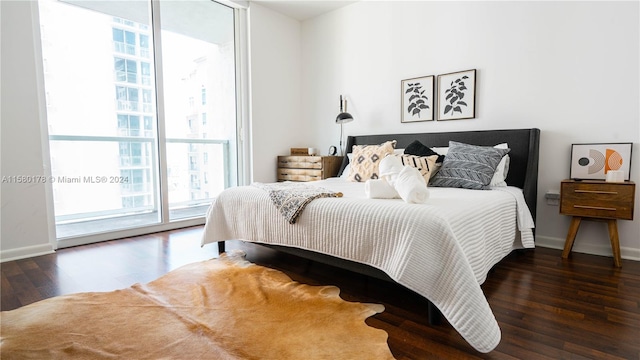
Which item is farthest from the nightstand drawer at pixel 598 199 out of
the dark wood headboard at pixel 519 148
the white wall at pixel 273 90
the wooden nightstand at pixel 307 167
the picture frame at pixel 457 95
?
the white wall at pixel 273 90

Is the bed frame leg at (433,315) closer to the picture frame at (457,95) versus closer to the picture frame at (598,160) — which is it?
the picture frame at (598,160)

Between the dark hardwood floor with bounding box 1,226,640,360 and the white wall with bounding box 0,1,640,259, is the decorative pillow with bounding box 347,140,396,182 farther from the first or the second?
the dark hardwood floor with bounding box 1,226,640,360

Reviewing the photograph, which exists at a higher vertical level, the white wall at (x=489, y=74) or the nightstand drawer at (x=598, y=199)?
the white wall at (x=489, y=74)

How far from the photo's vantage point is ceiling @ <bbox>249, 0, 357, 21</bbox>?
4.09 meters

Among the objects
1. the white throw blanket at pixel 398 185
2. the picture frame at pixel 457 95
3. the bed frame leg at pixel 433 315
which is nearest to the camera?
the bed frame leg at pixel 433 315

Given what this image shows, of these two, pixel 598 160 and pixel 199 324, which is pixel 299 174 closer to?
pixel 199 324

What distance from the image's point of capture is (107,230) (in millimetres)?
3230

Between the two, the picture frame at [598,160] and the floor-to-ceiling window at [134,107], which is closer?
the picture frame at [598,160]

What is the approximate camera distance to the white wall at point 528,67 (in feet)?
8.41

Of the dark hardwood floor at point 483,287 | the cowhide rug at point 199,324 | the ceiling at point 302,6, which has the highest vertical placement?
the ceiling at point 302,6

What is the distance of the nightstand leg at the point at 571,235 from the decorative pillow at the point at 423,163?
1111 mm

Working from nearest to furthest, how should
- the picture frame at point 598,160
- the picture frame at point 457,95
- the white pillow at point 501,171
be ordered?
the picture frame at point 598,160 → the white pillow at point 501,171 → the picture frame at point 457,95

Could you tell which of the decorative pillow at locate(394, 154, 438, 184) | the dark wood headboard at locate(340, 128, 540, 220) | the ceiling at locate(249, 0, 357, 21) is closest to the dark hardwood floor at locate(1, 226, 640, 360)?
the dark wood headboard at locate(340, 128, 540, 220)

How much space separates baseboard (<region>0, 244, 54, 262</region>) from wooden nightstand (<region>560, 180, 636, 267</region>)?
13.9 ft
